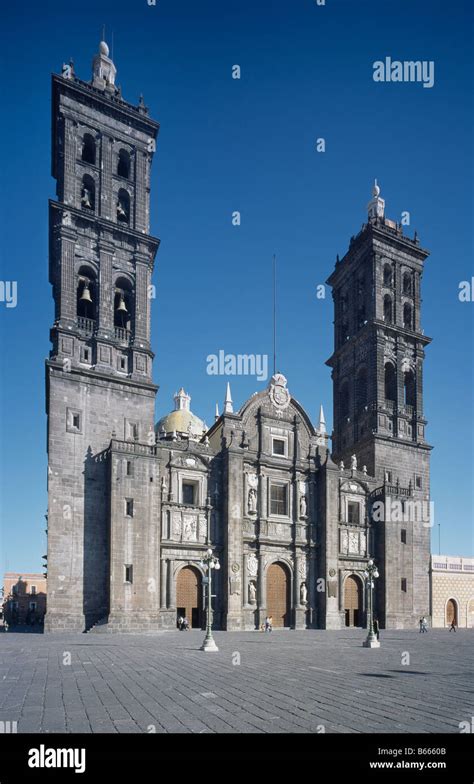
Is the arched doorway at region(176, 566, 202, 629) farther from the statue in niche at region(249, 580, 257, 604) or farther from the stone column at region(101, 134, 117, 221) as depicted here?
the stone column at region(101, 134, 117, 221)

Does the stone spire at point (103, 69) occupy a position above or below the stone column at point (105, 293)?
above

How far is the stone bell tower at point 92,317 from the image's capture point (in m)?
36.4

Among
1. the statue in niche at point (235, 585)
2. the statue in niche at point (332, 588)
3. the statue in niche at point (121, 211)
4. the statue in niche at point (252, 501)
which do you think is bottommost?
the statue in niche at point (332, 588)

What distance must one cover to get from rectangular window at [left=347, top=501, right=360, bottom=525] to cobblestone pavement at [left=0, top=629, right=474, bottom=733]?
23943 mm


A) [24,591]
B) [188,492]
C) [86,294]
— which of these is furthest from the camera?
[24,591]

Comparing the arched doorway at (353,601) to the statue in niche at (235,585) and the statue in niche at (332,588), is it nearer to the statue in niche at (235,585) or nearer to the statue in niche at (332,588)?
the statue in niche at (332,588)

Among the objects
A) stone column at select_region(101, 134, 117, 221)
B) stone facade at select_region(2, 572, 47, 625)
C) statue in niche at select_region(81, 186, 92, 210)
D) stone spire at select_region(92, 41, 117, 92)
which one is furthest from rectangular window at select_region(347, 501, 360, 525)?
stone facade at select_region(2, 572, 47, 625)

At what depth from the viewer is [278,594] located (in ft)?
147

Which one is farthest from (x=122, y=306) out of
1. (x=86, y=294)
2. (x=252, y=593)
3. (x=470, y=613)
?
(x=470, y=613)

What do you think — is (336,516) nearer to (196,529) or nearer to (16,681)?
(196,529)

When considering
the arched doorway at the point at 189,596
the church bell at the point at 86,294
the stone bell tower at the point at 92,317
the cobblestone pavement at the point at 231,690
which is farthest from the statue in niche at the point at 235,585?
the church bell at the point at 86,294

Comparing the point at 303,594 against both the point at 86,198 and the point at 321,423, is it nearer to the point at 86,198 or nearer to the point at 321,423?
the point at 321,423

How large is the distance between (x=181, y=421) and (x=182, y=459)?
82.7 feet

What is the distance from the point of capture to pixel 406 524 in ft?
163
